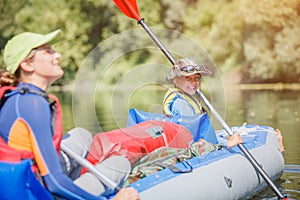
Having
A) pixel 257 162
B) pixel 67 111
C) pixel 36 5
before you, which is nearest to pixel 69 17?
pixel 36 5

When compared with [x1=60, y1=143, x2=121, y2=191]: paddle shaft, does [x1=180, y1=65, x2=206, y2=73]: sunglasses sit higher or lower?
higher

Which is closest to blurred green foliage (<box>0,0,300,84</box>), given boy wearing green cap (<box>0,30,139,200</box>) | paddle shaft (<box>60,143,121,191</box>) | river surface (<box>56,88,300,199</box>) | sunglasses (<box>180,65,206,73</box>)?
river surface (<box>56,88,300,199</box>)

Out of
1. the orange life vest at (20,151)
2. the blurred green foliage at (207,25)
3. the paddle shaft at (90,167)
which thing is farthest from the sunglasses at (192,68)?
the blurred green foliage at (207,25)

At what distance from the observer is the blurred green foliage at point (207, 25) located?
57.1ft

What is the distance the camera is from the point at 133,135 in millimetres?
3279

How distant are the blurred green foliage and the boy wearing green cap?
1510cm

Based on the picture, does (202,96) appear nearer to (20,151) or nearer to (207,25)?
(20,151)

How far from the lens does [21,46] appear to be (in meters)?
2.42

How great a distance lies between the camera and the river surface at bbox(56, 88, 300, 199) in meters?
3.64

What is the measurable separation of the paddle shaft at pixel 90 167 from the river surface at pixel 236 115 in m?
0.42

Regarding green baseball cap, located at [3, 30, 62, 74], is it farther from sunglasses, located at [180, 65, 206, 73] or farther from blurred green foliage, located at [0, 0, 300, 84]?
blurred green foliage, located at [0, 0, 300, 84]

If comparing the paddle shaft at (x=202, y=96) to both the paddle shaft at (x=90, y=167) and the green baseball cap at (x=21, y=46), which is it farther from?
the green baseball cap at (x=21, y=46)

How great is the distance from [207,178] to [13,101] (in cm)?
135

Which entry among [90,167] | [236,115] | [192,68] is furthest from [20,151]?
[236,115]
